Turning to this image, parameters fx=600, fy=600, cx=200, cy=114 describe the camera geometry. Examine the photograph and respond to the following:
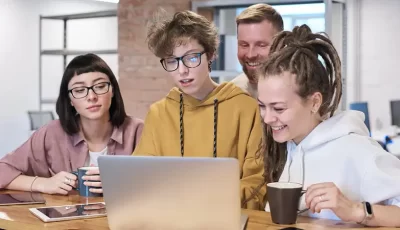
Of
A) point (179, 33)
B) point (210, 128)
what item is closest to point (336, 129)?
point (210, 128)

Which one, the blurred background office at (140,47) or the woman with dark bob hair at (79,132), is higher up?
the blurred background office at (140,47)

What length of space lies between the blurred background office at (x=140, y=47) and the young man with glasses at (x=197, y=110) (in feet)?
6.66

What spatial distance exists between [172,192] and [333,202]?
408 millimetres

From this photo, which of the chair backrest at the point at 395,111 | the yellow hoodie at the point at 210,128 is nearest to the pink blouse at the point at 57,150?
the yellow hoodie at the point at 210,128

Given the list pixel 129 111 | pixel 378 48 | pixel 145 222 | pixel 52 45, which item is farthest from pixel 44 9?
pixel 145 222

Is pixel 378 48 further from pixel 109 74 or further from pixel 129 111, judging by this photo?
pixel 109 74

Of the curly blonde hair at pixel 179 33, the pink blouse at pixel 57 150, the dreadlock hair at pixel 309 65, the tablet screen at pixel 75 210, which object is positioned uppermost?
the curly blonde hair at pixel 179 33

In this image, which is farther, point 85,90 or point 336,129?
point 85,90

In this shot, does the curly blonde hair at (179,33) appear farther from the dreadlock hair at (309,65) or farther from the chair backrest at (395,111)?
the chair backrest at (395,111)

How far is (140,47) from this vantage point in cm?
507

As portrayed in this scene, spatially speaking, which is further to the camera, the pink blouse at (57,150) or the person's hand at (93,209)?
the pink blouse at (57,150)

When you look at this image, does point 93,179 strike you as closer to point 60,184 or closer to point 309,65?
point 60,184

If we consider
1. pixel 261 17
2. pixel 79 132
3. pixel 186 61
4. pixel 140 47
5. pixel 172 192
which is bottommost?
pixel 172 192

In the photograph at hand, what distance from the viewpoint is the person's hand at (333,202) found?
58.9 inches
